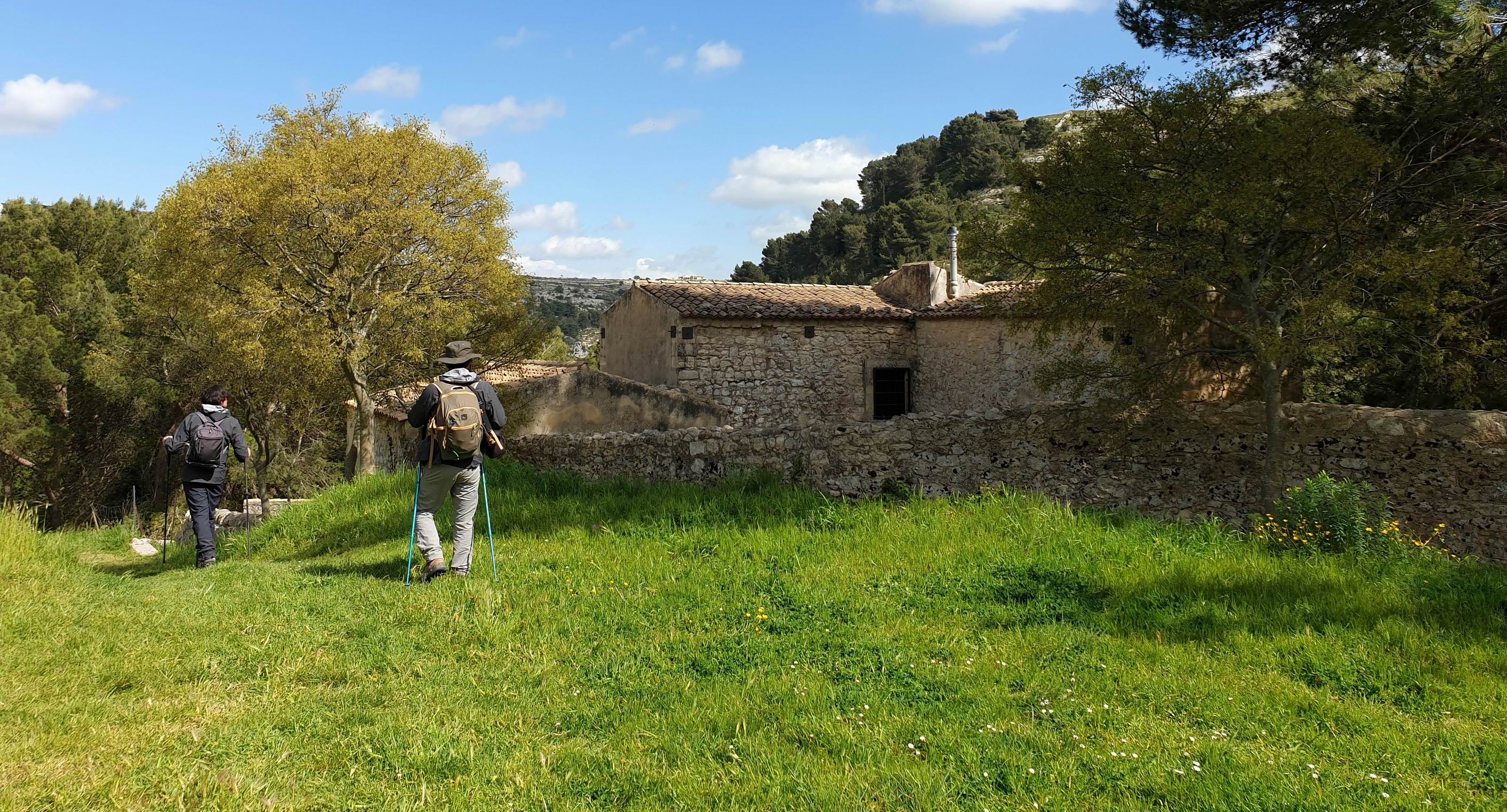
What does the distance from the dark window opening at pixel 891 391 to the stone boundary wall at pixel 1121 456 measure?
8086mm

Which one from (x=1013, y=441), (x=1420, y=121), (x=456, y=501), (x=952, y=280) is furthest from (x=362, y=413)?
(x=1420, y=121)

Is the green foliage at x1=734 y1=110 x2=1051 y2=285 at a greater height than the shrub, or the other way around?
the green foliage at x1=734 y1=110 x2=1051 y2=285

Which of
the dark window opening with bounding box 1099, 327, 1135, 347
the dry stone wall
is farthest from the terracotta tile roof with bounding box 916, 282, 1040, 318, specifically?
the dark window opening with bounding box 1099, 327, 1135, 347

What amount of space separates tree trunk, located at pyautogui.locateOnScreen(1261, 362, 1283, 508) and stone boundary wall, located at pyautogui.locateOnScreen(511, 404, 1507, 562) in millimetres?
438

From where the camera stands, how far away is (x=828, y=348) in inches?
733

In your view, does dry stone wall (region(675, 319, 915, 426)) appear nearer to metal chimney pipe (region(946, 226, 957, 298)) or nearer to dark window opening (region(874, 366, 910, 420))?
dark window opening (region(874, 366, 910, 420))

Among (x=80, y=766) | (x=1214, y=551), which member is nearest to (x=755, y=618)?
(x=80, y=766)

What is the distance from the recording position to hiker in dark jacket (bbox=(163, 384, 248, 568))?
8.91m

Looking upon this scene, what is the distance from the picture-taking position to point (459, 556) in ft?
21.9

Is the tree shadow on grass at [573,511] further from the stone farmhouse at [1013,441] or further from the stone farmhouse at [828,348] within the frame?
the stone farmhouse at [828,348]

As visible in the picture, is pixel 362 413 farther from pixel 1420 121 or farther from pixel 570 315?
pixel 570 315

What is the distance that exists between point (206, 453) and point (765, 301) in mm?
11478

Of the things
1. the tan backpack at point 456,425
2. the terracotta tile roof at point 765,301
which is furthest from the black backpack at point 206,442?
the terracotta tile roof at point 765,301

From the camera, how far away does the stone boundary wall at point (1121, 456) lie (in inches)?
371
